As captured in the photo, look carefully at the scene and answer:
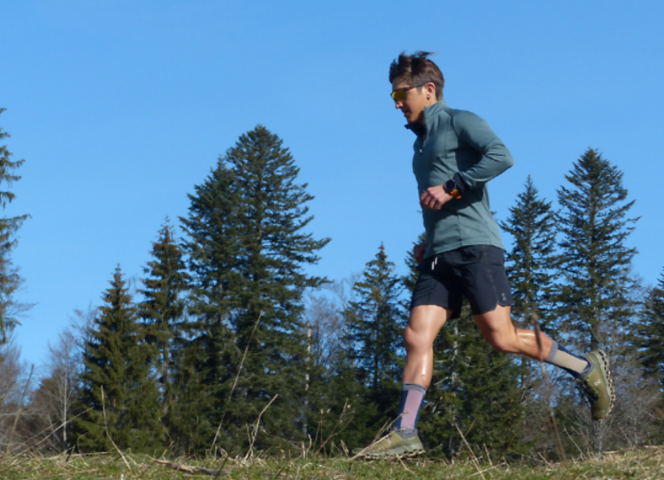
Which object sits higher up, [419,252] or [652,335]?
[652,335]

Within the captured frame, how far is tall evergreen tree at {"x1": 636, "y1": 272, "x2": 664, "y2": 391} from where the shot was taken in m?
39.5

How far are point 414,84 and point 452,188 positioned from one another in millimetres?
826

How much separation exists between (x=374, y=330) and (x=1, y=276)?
2178 cm

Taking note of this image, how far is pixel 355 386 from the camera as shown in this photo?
3656 cm

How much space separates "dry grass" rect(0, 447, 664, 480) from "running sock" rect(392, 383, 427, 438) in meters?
0.23

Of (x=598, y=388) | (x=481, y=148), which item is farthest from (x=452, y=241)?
(x=598, y=388)

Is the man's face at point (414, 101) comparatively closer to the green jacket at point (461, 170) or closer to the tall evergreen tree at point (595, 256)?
the green jacket at point (461, 170)

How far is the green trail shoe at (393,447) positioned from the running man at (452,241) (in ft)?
0.10

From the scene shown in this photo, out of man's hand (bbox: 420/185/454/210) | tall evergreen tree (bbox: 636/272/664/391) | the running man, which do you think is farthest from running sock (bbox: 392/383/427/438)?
tall evergreen tree (bbox: 636/272/664/391)

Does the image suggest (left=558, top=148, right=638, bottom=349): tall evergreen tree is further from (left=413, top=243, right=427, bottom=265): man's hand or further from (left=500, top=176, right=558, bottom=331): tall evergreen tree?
(left=413, top=243, right=427, bottom=265): man's hand

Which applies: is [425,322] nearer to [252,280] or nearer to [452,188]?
[452,188]

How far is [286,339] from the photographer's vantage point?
36969mm

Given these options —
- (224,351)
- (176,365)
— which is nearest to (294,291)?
(224,351)

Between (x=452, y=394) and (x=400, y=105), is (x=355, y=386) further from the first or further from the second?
(x=400, y=105)
